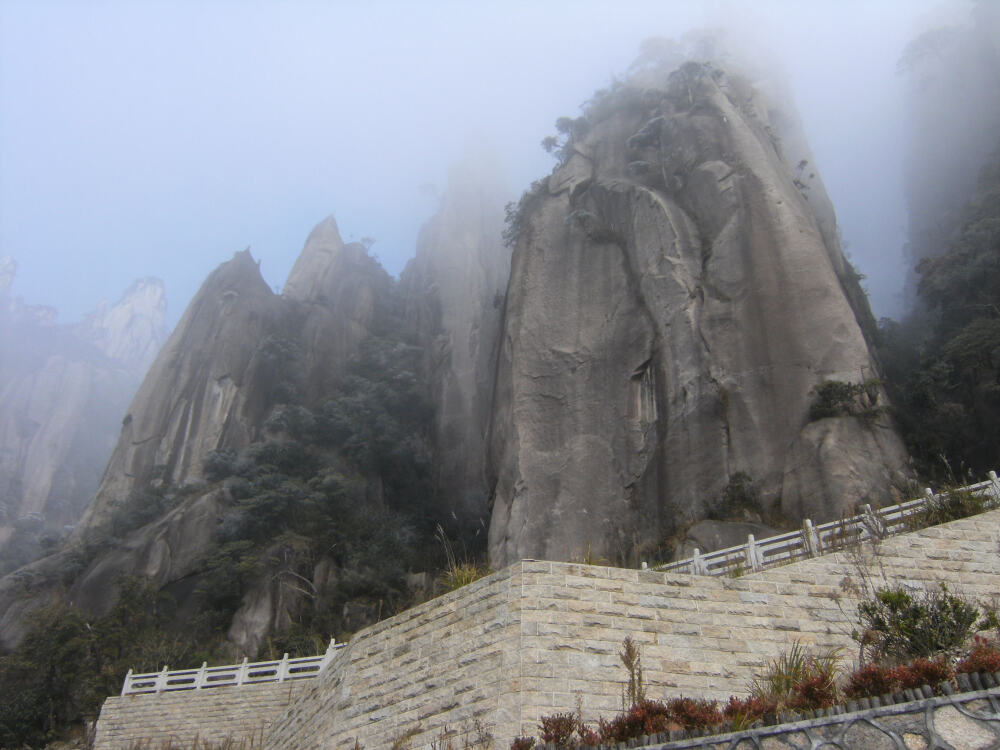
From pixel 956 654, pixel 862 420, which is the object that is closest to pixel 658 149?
pixel 862 420

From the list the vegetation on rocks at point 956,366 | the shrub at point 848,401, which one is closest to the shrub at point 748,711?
the vegetation on rocks at point 956,366

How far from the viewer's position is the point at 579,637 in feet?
29.7

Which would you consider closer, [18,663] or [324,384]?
[18,663]

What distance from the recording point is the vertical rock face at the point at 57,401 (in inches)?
2149

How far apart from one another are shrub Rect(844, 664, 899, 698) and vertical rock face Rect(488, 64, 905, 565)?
12477 mm

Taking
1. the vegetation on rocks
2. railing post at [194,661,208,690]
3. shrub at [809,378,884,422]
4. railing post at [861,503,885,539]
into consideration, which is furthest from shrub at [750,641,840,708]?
railing post at [194,661,208,690]

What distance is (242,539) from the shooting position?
91.7 feet

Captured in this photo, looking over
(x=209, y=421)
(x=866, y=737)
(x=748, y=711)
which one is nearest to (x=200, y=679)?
(x=748, y=711)

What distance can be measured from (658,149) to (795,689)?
2657cm

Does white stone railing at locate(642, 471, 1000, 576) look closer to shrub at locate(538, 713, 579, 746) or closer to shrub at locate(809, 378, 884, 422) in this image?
shrub at locate(538, 713, 579, 746)

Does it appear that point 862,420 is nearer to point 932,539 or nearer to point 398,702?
point 932,539

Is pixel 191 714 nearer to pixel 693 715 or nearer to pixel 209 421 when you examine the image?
pixel 693 715

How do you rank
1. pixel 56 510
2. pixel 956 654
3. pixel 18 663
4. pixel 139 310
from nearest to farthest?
pixel 956 654 → pixel 18 663 → pixel 56 510 → pixel 139 310

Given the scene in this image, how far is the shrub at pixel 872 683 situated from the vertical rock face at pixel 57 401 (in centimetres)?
3977
